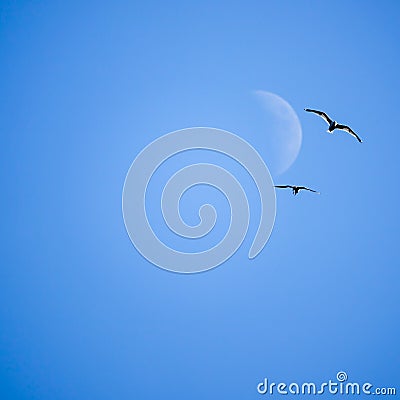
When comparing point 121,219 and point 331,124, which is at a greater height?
point 331,124

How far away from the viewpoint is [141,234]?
192 centimetres

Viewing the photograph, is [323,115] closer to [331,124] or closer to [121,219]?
[331,124]

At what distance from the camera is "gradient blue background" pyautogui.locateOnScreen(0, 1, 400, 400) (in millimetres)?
1916

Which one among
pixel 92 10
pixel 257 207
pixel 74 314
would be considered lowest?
pixel 74 314

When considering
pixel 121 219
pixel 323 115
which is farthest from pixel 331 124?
pixel 121 219

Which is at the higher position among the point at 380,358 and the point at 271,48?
the point at 271,48

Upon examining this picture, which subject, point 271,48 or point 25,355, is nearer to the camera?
point 25,355

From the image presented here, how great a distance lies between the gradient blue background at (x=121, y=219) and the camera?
192 centimetres

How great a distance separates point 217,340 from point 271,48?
3.89 ft

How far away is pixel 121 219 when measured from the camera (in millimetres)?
1930

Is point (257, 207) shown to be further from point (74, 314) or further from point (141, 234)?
point (74, 314)

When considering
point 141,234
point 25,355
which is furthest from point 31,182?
point 25,355

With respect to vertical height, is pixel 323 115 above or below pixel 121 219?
above

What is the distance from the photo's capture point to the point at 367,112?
2.03 m
